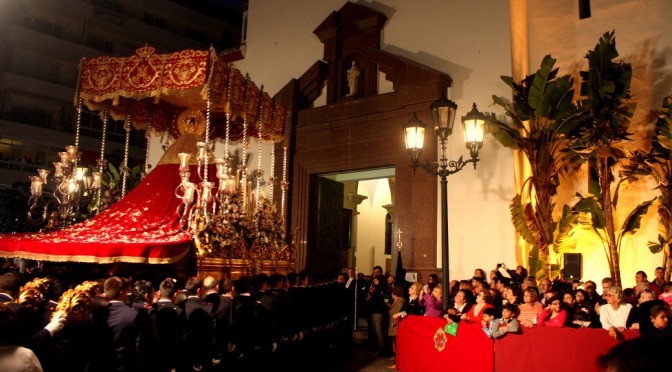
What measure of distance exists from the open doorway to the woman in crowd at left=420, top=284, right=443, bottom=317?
5421 mm

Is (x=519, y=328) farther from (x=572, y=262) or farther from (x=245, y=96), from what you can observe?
(x=245, y=96)

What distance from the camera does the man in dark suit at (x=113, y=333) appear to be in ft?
15.1

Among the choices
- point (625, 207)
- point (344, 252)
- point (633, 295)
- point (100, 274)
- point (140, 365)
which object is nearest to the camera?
point (140, 365)

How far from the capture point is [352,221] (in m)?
19.4

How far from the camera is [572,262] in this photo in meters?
12.0

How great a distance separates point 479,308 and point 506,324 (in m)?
0.63

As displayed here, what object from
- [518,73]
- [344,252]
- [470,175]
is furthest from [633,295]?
[344,252]

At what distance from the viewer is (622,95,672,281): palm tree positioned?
34.4ft

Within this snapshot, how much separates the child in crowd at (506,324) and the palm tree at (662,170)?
5552mm

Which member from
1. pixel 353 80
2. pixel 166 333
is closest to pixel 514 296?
pixel 166 333

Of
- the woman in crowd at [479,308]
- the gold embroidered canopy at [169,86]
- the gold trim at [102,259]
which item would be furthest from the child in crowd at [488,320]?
the gold embroidered canopy at [169,86]

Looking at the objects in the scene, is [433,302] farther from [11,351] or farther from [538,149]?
[11,351]

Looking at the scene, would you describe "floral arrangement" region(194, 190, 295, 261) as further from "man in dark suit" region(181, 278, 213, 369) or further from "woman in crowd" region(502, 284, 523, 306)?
"woman in crowd" region(502, 284, 523, 306)

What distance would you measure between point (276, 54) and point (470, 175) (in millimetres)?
7082
